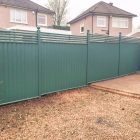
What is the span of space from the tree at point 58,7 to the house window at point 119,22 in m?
13.0

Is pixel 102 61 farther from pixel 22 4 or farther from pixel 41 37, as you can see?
pixel 22 4

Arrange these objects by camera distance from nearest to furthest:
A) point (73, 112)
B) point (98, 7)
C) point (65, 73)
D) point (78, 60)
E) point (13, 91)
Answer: point (73, 112), point (13, 91), point (65, 73), point (78, 60), point (98, 7)

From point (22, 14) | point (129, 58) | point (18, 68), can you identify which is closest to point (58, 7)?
point (22, 14)

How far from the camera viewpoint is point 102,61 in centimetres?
1090

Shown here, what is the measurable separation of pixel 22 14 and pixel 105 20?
1192 cm

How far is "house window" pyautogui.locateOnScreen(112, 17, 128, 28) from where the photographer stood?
32750mm

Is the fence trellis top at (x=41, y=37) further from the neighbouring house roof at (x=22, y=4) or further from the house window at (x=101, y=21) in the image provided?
the house window at (x=101, y=21)

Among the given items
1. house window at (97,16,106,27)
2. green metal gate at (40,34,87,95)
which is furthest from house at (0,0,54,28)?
green metal gate at (40,34,87,95)

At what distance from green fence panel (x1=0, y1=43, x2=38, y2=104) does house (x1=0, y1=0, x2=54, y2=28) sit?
19.8m

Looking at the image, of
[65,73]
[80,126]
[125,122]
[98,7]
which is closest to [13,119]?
[80,126]

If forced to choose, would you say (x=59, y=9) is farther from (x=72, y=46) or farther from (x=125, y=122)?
(x=125, y=122)

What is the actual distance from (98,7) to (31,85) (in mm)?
27659

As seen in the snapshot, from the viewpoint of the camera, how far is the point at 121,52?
40.6 feet

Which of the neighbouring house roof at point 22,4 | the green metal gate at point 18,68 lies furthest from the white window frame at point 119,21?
the green metal gate at point 18,68
